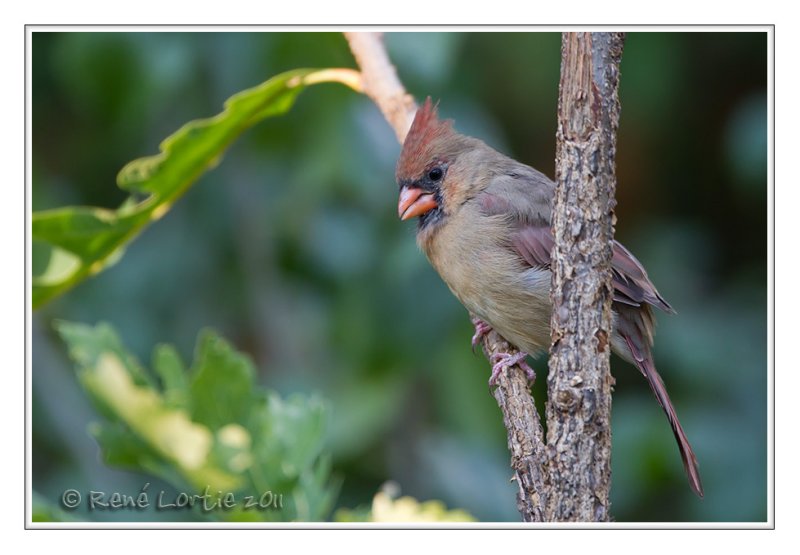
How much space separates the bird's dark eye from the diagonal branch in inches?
6.7

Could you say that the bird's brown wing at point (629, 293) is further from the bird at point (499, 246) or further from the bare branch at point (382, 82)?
the bare branch at point (382, 82)

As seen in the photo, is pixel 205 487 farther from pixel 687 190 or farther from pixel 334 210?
pixel 687 190

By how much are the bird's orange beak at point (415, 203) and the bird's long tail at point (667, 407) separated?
0.89 meters

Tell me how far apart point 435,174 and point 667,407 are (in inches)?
47.9

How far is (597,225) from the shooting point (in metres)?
2.29

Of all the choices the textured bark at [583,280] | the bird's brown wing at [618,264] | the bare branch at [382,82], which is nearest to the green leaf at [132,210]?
the bare branch at [382,82]

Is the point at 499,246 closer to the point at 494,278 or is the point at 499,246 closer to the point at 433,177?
the point at 494,278

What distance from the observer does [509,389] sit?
10.2 feet

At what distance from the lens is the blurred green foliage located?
4234mm

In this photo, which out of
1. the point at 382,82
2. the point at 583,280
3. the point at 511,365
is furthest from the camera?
the point at 382,82

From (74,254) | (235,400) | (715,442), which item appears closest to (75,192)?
(74,254)

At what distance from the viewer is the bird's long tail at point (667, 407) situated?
3.32 metres

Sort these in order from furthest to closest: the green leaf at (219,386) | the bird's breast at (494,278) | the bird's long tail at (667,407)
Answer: the bird's breast at (494,278)
the bird's long tail at (667,407)
the green leaf at (219,386)

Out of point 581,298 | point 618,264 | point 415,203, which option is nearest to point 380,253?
point 415,203
